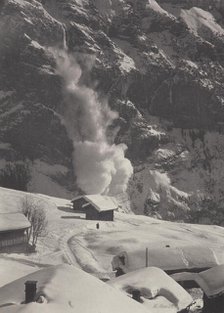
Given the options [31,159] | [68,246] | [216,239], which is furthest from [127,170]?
[68,246]

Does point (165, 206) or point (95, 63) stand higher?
point (95, 63)

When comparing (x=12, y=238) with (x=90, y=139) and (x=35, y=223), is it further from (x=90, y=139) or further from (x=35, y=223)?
(x=90, y=139)

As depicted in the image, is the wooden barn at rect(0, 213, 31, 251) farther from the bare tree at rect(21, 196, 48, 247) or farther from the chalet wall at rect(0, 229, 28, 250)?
the bare tree at rect(21, 196, 48, 247)

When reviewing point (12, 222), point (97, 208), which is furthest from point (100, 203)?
point (12, 222)

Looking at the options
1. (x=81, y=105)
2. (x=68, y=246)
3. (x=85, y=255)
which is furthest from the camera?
(x=81, y=105)

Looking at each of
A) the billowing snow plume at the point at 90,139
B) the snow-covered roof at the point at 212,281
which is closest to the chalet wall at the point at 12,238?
the snow-covered roof at the point at 212,281

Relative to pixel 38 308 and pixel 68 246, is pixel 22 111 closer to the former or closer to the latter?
pixel 68 246

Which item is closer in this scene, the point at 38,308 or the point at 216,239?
the point at 38,308
